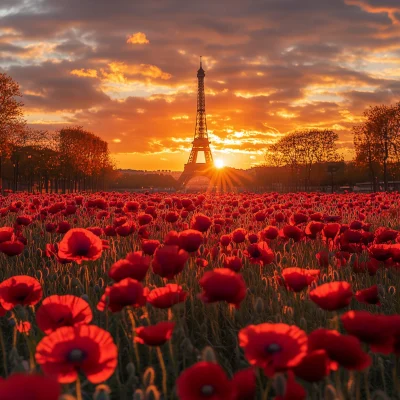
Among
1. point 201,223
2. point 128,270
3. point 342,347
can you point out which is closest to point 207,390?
point 342,347

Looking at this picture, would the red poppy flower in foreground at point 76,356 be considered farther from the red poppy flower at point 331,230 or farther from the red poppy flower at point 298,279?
the red poppy flower at point 331,230

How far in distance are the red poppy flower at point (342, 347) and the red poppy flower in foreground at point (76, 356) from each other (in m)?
0.63

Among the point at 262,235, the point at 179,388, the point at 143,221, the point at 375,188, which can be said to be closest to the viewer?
the point at 179,388

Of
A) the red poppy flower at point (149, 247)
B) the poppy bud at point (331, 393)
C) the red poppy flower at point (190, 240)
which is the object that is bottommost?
the poppy bud at point (331, 393)

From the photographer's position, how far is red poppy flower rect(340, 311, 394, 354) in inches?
63.5

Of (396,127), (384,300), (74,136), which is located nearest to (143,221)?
(384,300)

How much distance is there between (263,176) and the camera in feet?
282

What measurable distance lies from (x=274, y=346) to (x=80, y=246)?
1.70m

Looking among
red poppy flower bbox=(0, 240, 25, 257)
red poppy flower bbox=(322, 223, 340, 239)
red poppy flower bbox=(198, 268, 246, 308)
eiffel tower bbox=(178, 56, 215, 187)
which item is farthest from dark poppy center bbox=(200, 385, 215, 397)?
eiffel tower bbox=(178, 56, 215, 187)

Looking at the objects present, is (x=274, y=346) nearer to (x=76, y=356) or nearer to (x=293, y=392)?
(x=293, y=392)

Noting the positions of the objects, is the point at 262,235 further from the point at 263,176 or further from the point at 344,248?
the point at 263,176

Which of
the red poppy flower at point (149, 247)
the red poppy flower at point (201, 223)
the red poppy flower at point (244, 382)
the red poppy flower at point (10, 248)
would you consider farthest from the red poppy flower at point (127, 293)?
the red poppy flower at point (201, 223)

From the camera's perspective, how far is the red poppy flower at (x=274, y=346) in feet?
4.72

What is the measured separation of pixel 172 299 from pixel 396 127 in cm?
5041
